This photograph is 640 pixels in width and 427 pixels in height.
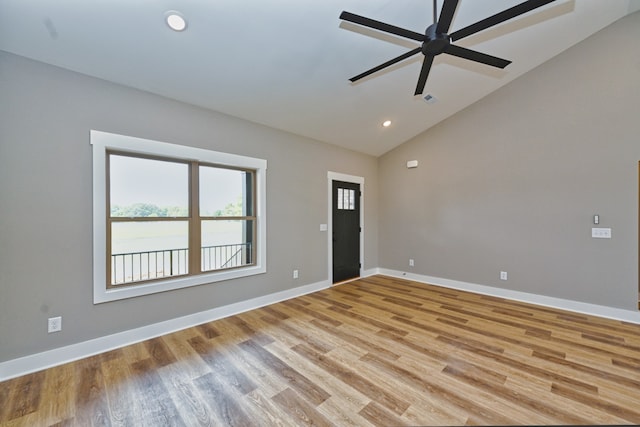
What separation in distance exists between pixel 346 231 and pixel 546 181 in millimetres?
3276

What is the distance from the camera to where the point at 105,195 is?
2488 mm

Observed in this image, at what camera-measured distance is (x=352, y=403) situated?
1.77 m

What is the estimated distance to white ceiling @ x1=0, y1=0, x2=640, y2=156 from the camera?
2.01 metres

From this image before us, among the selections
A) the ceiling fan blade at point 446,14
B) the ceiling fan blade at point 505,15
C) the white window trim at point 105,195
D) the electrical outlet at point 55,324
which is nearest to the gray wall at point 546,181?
the ceiling fan blade at point 505,15

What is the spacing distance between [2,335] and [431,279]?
18.5 feet

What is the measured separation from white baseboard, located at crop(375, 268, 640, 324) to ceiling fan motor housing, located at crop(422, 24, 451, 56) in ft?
12.7

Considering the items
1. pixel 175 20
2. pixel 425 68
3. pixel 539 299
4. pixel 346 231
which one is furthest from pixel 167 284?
pixel 539 299

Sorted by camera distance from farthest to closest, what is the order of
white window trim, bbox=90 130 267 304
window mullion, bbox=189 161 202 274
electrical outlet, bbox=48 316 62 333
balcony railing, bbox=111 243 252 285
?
1. window mullion, bbox=189 161 202 274
2. balcony railing, bbox=111 243 252 285
3. white window trim, bbox=90 130 267 304
4. electrical outlet, bbox=48 316 62 333

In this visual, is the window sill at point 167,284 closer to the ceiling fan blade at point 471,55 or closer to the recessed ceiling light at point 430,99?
the ceiling fan blade at point 471,55

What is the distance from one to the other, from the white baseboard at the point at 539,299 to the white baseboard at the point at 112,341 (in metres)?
3.20

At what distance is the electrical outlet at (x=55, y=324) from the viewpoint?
2.24 metres

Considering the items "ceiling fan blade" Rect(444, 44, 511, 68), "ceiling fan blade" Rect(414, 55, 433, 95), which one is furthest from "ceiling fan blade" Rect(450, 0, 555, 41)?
"ceiling fan blade" Rect(414, 55, 433, 95)

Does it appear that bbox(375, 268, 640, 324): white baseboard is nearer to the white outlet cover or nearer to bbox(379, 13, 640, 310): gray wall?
bbox(379, 13, 640, 310): gray wall

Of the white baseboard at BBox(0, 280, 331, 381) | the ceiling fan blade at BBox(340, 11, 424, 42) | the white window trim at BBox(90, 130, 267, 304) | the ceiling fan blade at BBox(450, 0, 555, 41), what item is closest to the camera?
the ceiling fan blade at BBox(450, 0, 555, 41)
